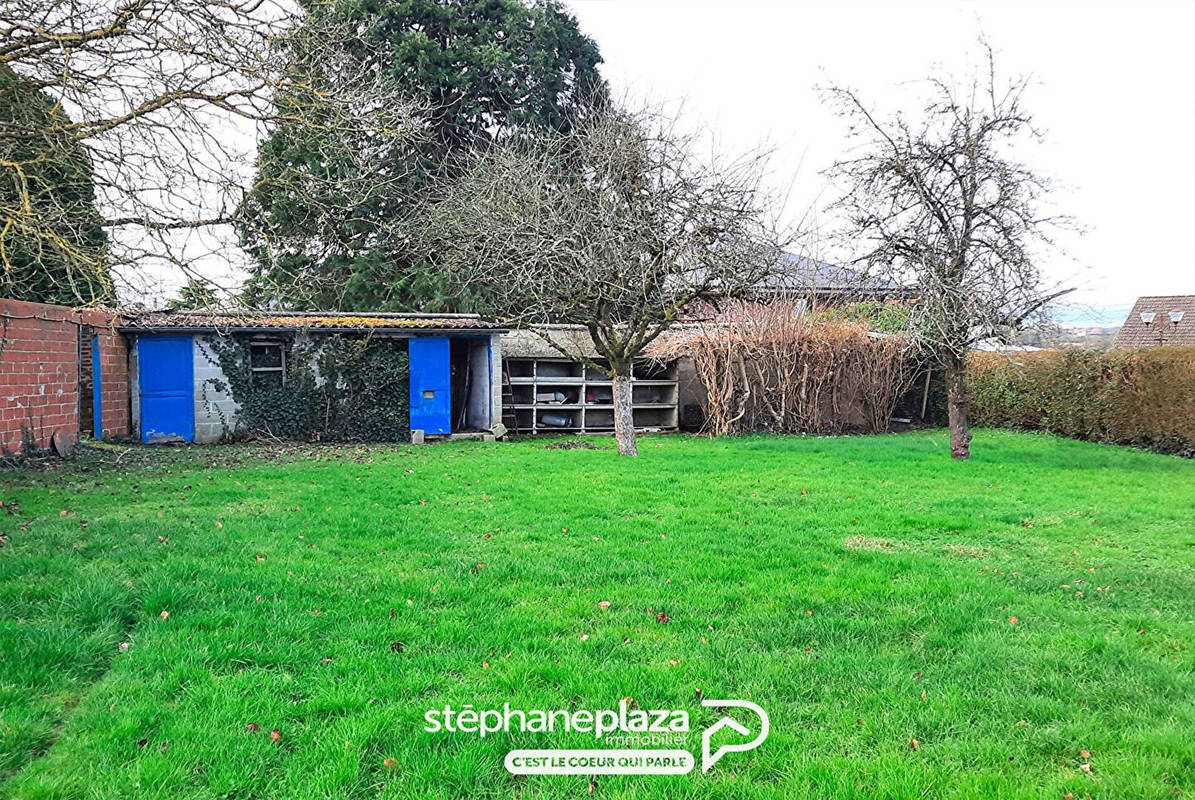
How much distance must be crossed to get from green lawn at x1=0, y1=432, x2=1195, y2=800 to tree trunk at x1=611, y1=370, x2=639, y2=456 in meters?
4.58

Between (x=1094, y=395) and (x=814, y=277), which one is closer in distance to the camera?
(x=814, y=277)

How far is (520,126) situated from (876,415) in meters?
12.7

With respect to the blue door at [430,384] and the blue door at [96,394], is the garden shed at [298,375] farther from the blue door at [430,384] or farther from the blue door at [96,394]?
the blue door at [96,394]

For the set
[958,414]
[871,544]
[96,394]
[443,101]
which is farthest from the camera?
[443,101]

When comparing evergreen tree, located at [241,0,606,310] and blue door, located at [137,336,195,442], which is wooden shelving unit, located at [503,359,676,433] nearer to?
evergreen tree, located at [241,0,606,310]

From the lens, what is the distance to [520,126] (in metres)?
21.2

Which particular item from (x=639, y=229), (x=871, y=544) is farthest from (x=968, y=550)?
(x=639, y=229)

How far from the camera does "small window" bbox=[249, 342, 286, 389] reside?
14914 mm

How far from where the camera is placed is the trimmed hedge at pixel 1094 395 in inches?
523

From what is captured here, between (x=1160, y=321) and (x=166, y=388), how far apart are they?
33.7 m

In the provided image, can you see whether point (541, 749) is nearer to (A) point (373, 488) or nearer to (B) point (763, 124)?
(A) point (373, 488)

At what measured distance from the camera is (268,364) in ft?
49.4

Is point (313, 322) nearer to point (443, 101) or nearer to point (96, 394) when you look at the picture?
point (96, 394)

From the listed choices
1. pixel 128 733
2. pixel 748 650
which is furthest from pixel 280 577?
pixel 748 650
